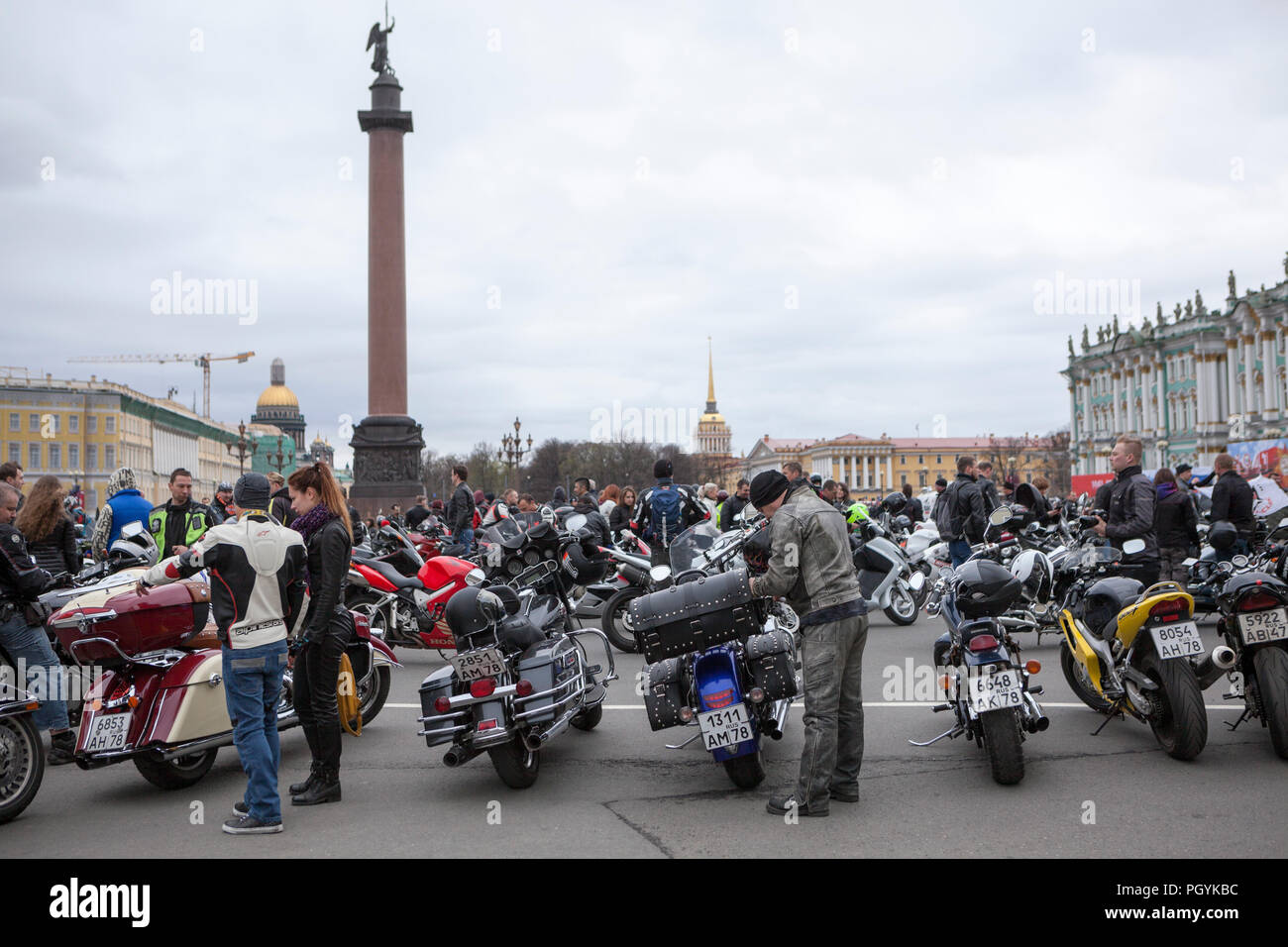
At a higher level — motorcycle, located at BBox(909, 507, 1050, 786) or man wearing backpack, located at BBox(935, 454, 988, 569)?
man wearing backpack, located at BBox(935, 454, 988, 569)

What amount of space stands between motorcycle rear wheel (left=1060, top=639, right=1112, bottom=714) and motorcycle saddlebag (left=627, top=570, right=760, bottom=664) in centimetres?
281

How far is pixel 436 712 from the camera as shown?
626 cm

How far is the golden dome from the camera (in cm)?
16212

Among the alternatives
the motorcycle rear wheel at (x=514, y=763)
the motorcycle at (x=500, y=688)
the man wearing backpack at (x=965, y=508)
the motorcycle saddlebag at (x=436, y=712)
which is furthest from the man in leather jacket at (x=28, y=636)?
the man wearing backpack at (x=965, y=508)

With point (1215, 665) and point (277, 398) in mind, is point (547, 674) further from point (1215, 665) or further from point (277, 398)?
point (277, 398)

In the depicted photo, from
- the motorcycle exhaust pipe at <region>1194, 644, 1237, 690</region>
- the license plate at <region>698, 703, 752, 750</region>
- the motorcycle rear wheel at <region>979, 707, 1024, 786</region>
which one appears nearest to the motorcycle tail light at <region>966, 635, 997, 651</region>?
the motorcycle rear wheel at <region>979, 707, 1024, 786</region>

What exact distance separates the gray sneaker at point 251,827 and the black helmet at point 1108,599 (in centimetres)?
483

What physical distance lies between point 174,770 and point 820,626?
3715 millimetres

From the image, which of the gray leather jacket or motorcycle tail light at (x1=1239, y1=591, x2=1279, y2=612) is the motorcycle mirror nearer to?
the gray leather jacket

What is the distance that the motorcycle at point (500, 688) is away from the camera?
243 inches

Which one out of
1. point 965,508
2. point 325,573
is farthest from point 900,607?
point 325,573

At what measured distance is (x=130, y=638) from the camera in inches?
247

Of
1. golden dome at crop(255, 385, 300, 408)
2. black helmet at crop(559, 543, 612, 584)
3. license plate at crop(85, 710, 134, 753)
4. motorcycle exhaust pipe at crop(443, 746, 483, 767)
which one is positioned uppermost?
golden dome at crop(255, 385, 300, 408)

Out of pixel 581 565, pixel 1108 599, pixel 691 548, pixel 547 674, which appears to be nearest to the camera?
pixel 547 674
